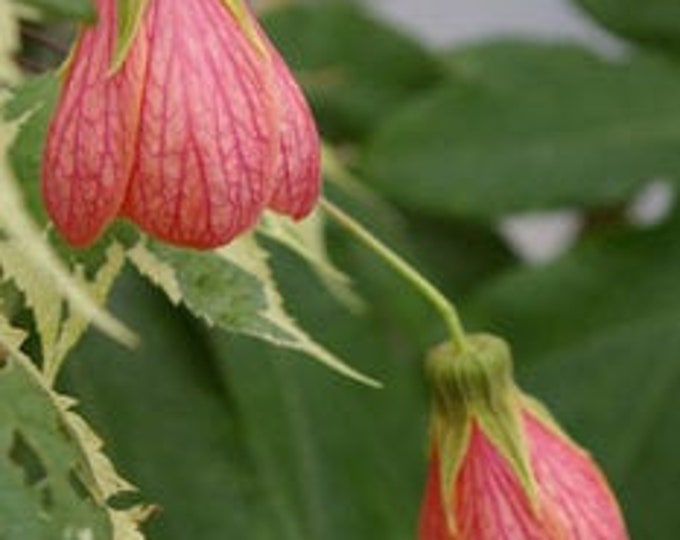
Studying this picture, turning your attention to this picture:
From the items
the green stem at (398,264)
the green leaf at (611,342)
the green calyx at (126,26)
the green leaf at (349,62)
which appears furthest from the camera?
the green leaf at (349,62)

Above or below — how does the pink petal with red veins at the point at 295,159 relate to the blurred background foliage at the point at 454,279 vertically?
above

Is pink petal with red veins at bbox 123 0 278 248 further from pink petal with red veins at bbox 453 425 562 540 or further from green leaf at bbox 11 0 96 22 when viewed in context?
pink petal with red veins at bbox 453 425 562 540

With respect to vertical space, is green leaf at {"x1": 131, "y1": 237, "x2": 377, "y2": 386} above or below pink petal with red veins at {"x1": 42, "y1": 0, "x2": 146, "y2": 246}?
below

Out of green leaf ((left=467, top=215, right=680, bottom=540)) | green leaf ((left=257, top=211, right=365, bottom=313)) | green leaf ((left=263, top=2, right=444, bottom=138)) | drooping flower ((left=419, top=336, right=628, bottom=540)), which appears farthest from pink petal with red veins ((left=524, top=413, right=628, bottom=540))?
green leaf ((left=263, top=2, right=444, bottom=138))

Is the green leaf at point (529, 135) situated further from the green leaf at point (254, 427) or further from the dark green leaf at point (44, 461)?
the dark green leaf at point (44, 461)

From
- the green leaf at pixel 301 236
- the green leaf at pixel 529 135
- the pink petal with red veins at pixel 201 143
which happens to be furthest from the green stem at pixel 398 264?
the green leaf at pixel 529 135

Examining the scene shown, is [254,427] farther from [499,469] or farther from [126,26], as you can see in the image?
[126,26]

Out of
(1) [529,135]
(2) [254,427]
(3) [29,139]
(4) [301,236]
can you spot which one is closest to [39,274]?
(3) [29,139]

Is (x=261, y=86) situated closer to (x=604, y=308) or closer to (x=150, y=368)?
(x=150, y=368)

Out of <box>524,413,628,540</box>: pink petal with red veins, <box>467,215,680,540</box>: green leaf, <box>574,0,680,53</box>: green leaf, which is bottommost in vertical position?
<box>467,215,680,540</box>: green leaf
